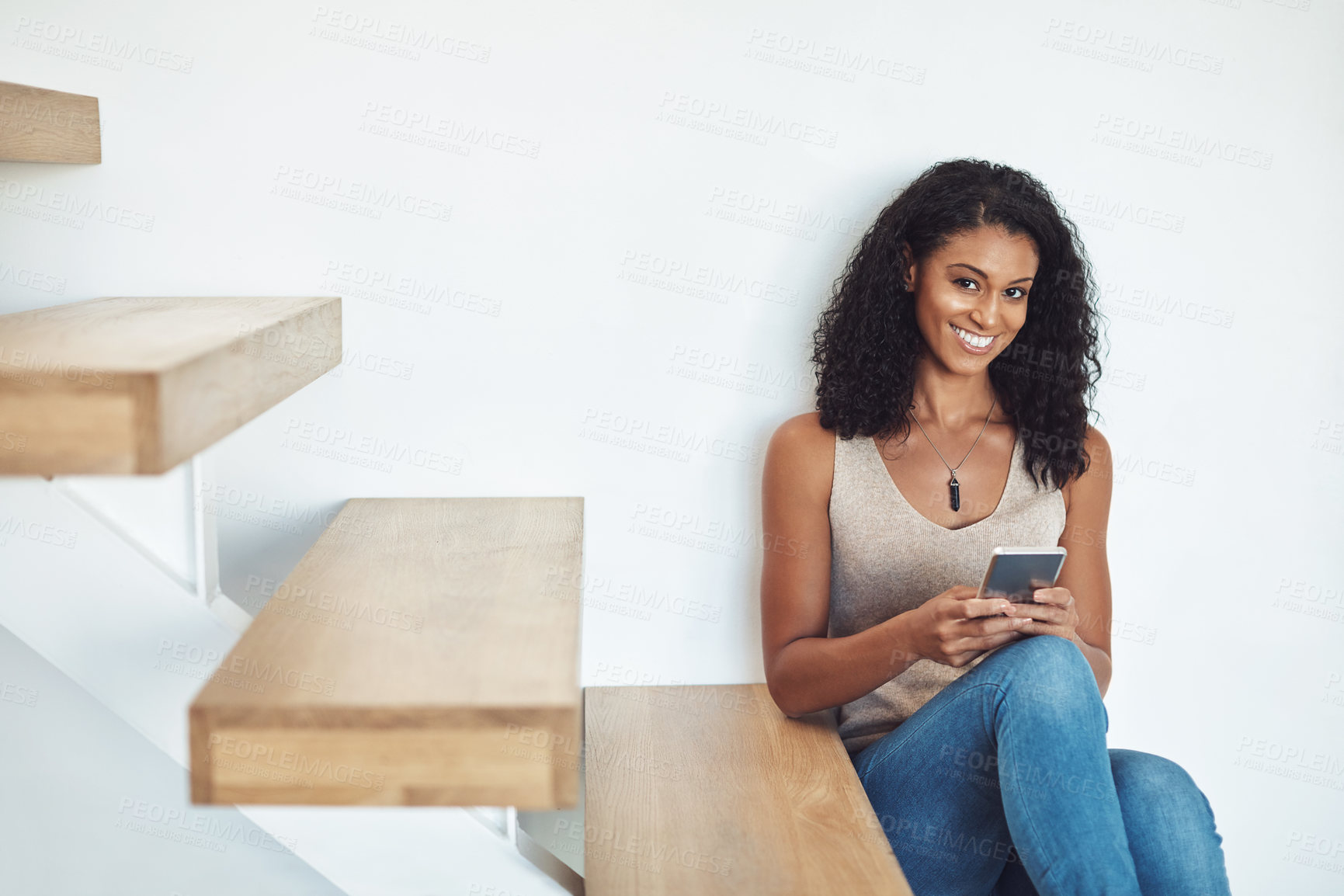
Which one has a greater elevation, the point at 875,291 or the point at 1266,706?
the point at 875,291

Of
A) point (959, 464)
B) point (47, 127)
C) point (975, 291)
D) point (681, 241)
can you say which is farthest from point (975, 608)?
point (47, 127)

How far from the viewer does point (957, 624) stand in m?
1.13

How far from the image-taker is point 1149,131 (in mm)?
1410

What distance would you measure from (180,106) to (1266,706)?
1.68 m

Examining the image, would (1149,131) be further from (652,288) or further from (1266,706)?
(1266,706)

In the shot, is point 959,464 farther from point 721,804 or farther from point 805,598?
point 721,804

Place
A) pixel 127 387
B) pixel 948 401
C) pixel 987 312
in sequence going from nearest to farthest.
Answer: pixel 127 387, pixel 987 312, pixel 948 401

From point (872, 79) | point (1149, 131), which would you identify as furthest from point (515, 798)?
point (1149, 131)

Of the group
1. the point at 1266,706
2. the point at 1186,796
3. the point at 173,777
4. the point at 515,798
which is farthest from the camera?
the point at 1266,706

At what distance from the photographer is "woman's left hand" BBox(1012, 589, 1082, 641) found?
3.80ft

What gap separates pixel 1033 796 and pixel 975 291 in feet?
1.97

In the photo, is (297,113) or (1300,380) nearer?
(297,113)

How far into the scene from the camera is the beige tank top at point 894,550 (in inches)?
52.1

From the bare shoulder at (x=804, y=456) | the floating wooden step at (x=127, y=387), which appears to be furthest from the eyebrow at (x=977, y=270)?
the floating wooden step at (x=127, y=387)
